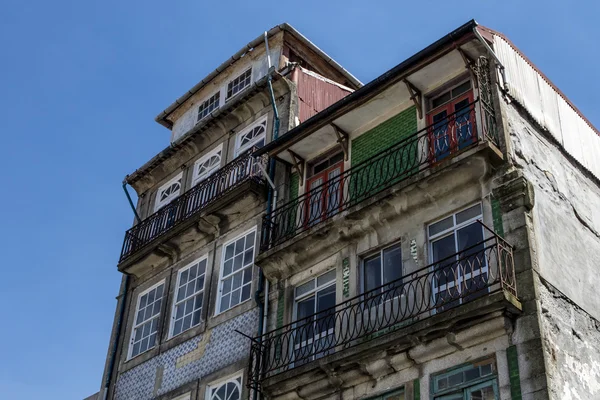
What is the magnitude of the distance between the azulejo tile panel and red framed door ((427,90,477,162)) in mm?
4442

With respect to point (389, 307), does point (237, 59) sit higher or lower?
higher

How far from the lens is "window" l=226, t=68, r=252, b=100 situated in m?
19.8

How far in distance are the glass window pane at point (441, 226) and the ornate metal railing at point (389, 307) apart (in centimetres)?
61

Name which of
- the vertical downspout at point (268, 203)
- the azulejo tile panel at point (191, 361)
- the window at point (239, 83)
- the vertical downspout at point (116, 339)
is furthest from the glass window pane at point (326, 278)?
the window at point (239, 83)

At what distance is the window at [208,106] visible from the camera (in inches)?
808

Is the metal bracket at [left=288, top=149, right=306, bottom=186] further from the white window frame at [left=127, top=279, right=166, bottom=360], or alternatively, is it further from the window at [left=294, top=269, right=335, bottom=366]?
the white window frame at [left=127, top=279, right=166, bottom=360]

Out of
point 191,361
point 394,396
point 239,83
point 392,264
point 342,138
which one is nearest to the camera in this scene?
point 394,396

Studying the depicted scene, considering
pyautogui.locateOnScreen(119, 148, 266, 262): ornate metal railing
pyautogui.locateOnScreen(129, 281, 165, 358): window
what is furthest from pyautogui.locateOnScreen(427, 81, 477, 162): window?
pyautogui.locateOnScreen(129, 281, 165, 358): window

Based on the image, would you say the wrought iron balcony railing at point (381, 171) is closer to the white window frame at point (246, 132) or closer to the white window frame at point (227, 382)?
the white window frame at point (227, 382)

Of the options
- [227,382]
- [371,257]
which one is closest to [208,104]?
[227,382]

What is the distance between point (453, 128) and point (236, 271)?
17.0 ft

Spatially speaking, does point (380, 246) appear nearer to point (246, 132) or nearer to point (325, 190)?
point (325, 190)

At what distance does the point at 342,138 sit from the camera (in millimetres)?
15531

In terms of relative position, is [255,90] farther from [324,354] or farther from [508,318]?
[508,318]
